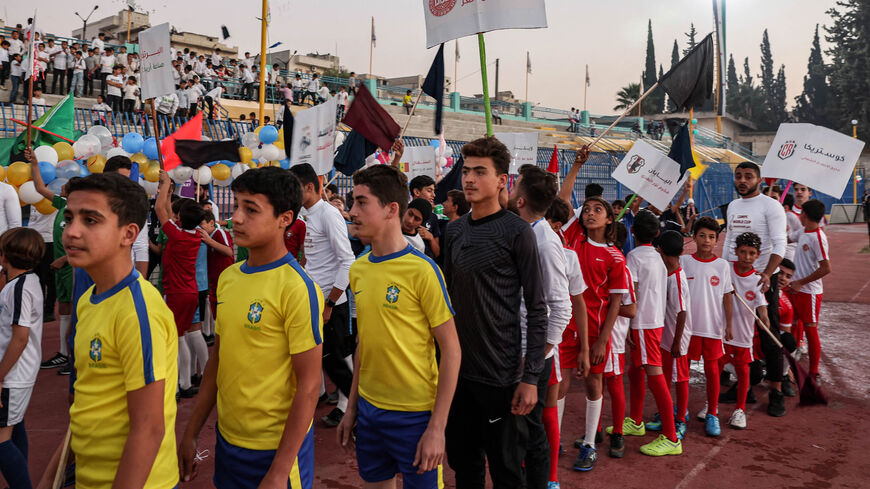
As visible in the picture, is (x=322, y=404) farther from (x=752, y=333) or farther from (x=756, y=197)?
(x=756, y=197)

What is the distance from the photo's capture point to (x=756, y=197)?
5859 mm

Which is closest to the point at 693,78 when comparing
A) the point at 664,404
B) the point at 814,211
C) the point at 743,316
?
the point at 814,211

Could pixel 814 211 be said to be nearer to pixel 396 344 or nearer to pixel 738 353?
pixel 738 353

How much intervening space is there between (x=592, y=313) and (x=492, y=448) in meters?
1.78

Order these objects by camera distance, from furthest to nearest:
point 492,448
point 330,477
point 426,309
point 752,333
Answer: point 752,333
point 330,477
point 492,448
point 426,309

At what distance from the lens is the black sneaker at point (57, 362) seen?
6.47 meters

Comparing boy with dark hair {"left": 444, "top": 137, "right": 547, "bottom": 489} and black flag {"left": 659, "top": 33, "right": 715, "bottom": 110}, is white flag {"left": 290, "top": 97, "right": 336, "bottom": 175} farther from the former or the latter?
boy with dark hair {"left": 444, "top": 137, "right": 547, "bottom": 489}

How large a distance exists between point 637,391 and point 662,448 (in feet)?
→ 1.48

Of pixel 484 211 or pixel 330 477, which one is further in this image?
pixel 330 477

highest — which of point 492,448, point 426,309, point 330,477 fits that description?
point 426,309

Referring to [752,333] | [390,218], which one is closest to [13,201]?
[390,218]

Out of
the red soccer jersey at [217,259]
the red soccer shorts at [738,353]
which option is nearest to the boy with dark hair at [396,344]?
the red soccer shorts at [738,353]

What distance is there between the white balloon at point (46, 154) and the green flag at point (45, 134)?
1.24 feet

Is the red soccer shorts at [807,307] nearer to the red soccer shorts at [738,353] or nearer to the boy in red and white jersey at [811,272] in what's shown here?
the boy in red and white jersey at [811,272]
